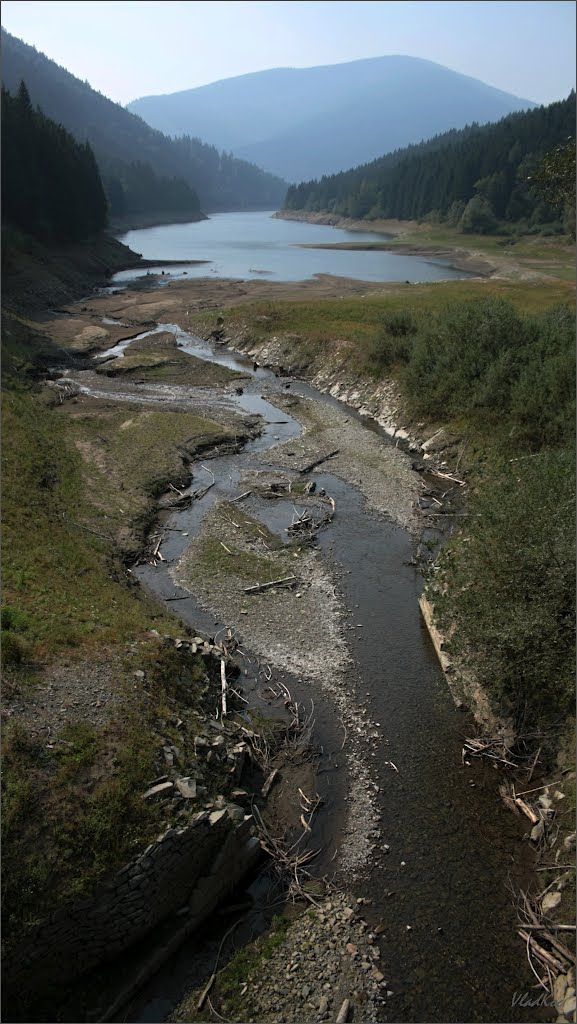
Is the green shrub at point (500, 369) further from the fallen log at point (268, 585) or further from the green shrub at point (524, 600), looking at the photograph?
the fallen log at point (268, 585)

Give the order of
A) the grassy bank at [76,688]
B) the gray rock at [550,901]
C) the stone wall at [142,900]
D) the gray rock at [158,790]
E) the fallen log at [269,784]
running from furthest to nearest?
the fallen log at [269,784], the gray rock at [158,790], the gray rock at [550,901], the grassy bank at [76,688], the stone wall at [142,900]

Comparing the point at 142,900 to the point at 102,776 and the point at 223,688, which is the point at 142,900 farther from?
the point at 223,688

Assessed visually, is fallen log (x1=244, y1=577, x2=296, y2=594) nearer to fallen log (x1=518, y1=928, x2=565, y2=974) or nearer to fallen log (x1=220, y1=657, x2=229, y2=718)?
fallen log (x1=220, y1=657, x2=229, y2=718)

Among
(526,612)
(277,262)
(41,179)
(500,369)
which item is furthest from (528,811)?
(277,262)

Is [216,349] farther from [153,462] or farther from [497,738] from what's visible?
[497,738]

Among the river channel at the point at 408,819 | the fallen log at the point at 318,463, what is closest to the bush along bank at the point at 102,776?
the river channel at the point at 408,819

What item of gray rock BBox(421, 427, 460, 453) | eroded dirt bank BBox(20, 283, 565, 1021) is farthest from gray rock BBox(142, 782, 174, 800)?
gray rock BBox(421, 427, 460, 453)
